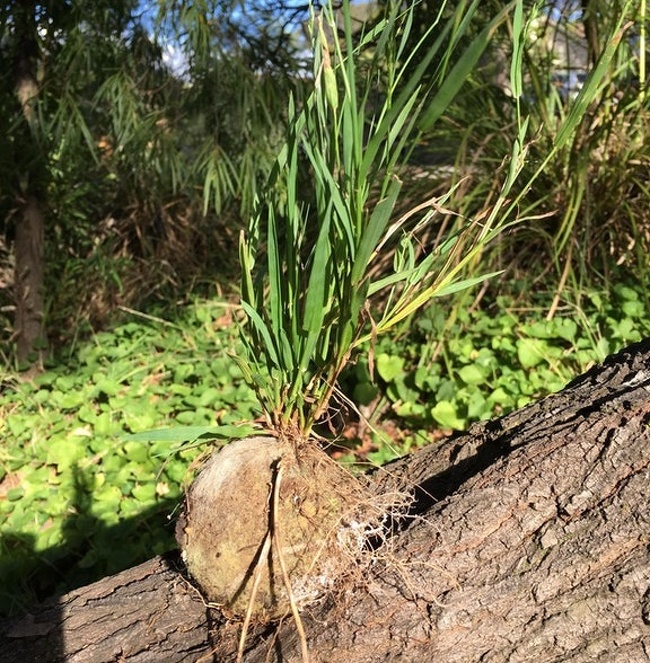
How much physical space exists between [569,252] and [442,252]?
74.6 inches

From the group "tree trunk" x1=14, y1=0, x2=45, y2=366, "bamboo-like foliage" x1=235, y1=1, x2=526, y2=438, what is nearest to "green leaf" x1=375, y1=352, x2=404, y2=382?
"bamboo-like foliage" x1=235, y1=1, x2=526, y2=438

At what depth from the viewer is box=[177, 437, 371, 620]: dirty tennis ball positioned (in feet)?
3.46

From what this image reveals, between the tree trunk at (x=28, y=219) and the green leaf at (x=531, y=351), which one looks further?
the tree trunk at (x=28, y=219)

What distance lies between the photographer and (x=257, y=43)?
117 inches

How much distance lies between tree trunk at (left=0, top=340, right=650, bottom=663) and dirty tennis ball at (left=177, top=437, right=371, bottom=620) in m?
0.04

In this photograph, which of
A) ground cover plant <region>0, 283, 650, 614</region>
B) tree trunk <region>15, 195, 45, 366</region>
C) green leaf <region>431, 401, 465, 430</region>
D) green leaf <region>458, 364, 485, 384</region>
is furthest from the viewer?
tree trunk <region>15, 195, 45, 366</region>

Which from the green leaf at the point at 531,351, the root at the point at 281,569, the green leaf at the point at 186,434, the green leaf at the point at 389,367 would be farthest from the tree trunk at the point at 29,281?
the root at the point at 281,569

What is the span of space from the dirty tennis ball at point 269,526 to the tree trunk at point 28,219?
7.45ft

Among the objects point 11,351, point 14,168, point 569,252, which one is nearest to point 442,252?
point 569,252

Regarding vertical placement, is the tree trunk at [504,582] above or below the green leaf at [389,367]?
above

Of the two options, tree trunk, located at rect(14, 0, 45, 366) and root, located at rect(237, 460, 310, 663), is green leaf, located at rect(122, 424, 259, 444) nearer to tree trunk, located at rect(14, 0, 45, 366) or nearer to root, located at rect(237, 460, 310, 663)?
root, located at rect(237, 460, 310, 663)

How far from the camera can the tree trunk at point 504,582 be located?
3.05ft

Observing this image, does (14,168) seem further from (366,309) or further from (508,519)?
(508,519)

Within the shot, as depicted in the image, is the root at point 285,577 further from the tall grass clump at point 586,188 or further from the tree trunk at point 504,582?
the tall grass clump at point 586,188
